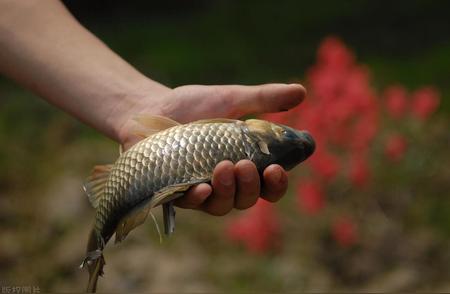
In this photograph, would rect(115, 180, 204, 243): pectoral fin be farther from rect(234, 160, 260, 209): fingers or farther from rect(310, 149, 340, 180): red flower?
rect(310, 149, 340, 180): red flower

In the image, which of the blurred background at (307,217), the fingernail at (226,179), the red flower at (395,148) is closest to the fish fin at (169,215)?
the fingernail at (226,179)

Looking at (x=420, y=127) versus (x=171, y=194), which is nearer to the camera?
(x=171, y=194)

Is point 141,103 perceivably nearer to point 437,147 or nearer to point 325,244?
point 325,244

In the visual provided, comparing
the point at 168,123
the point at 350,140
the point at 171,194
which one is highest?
the point at 350,140

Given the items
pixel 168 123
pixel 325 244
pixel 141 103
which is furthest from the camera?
pixel 325 244

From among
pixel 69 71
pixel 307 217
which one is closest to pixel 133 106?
pixel 69 71

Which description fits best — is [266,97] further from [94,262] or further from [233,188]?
[94,262]

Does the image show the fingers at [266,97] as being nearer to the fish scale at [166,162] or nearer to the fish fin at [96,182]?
the fish scale at [166,162]

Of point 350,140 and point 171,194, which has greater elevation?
point 350,140

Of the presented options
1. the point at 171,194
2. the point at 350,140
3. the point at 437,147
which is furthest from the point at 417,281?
the point at 171,194
